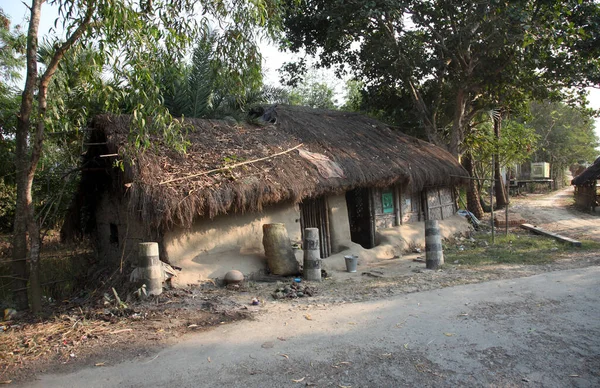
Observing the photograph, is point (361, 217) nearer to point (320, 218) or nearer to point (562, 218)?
point (320, 218)

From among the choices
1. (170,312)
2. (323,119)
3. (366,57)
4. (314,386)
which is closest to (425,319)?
(314,386)

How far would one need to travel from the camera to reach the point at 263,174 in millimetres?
8031

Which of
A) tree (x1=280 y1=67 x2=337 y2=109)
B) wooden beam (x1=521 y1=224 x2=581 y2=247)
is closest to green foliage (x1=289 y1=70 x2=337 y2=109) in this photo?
tree (x1=280 y1=67 x2=337 y2=109)

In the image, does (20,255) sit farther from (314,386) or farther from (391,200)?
(391,200)

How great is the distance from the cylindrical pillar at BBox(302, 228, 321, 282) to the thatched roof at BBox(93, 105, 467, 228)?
0.99 meters

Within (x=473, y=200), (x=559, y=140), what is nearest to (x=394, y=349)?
(x=473, y=200)

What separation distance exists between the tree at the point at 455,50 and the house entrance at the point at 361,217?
408cm

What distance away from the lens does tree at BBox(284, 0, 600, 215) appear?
10328mm

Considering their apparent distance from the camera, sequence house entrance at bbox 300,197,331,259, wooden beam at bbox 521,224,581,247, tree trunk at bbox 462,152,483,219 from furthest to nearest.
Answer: tree trunk at bbox 462,152,483,219, wooden beam at bbox 521,224,581,247, house entrance at bbox 300,197,331,259

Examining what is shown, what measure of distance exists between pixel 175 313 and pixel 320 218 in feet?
15.9

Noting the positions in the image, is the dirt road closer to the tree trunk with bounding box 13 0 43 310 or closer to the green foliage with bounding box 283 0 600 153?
the green foliage with bounding box 283 0 600 153

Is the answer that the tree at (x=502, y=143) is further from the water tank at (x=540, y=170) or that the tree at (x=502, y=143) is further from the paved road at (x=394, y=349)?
the water tank at (x=540, y=170)

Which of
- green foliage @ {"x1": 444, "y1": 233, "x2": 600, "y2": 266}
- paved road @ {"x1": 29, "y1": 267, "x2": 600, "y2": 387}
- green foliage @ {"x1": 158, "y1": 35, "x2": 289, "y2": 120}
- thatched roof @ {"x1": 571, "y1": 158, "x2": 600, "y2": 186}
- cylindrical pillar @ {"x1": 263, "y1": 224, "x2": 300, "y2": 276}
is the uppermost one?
green foliage @ {"x1": 158, "y1": 35, "x2": 289, "y2": 120}

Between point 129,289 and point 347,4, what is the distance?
8.98 m
